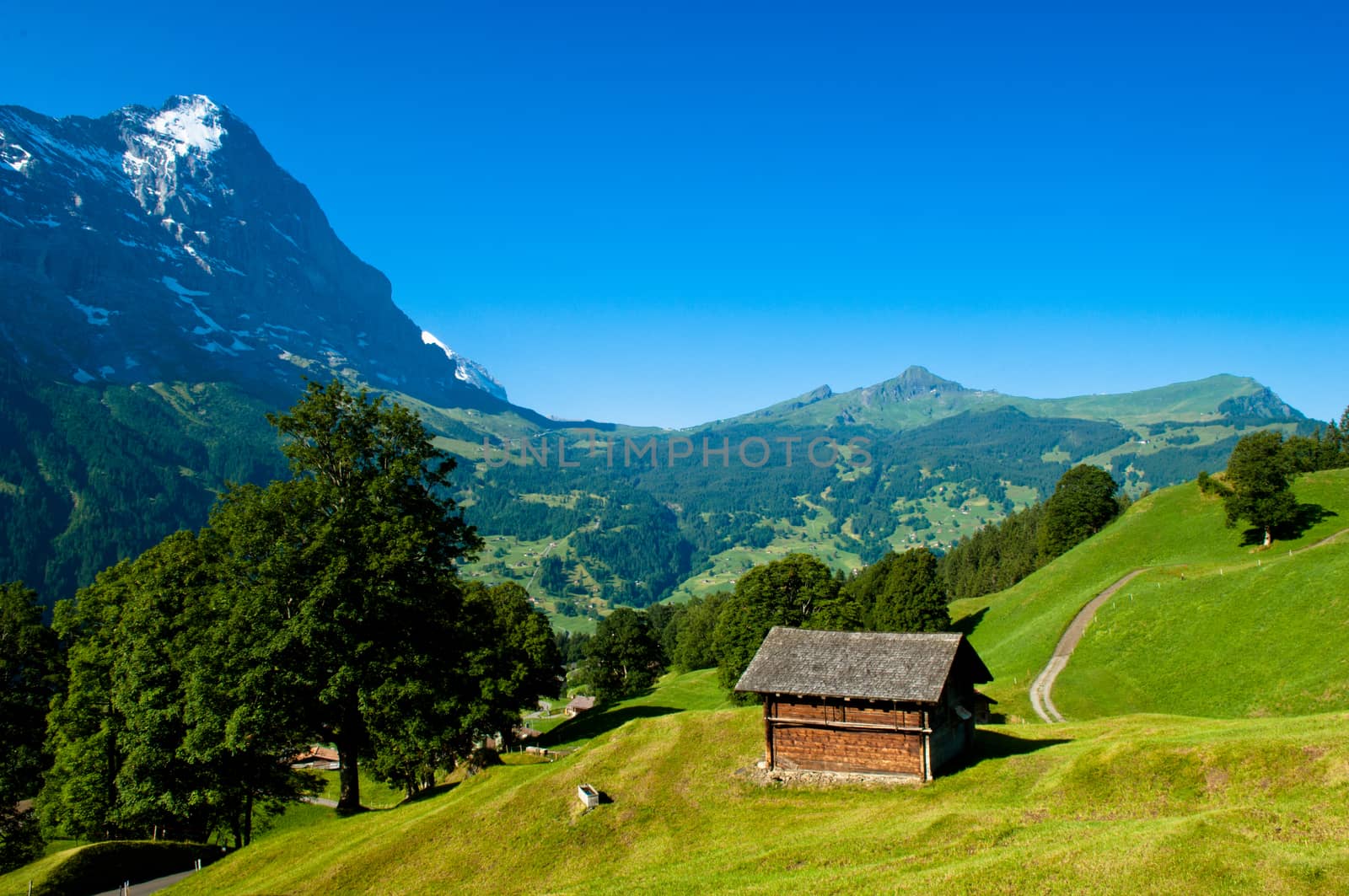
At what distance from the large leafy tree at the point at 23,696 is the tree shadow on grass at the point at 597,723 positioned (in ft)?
123

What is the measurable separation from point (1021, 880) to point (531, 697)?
189 feet

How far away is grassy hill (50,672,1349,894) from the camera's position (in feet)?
63.9

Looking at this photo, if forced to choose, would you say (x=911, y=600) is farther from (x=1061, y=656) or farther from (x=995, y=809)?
(x=995, y=809)

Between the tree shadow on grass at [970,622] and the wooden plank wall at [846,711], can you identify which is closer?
the wooden plank wall at [846,711]

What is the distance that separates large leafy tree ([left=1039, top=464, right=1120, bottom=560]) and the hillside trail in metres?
28.8

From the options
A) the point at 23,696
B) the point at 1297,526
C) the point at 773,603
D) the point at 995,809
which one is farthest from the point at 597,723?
the point at 1297,526

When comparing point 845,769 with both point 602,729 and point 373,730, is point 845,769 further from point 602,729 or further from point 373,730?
point 602,729

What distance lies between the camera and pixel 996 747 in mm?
41250

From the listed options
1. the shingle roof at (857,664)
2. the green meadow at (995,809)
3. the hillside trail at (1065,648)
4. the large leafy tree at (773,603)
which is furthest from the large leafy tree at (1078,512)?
the shingle roof at (857,664)

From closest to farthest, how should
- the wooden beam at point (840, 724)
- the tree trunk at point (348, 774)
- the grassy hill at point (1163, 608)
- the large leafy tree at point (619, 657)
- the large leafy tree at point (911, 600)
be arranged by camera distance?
the wooden beam at point (840, 724), the tree trunk at point (348, 774), the grassy hill at point (1163, 608), the large leafy tree at point (911, 600), the large leafy tree at point (619, 657)

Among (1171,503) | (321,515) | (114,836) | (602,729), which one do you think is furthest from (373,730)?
(1171,503)

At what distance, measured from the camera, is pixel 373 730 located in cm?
3791

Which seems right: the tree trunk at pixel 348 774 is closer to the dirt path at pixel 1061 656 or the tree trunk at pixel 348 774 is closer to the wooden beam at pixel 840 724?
the wooden beam at pixel 840 724

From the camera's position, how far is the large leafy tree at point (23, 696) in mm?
43031
